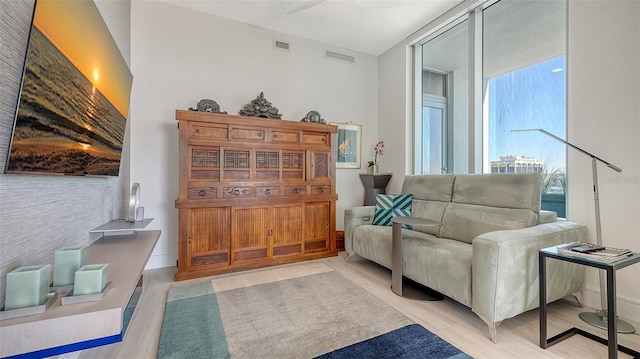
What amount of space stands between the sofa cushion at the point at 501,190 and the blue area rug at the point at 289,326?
1.41 metres

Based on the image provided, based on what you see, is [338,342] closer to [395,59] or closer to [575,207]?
[575,207]

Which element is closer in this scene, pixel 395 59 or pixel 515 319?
pixel 515 319

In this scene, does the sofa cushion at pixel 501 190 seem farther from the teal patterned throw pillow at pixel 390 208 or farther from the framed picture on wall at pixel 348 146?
the framed picture on wall at pixel 348 146

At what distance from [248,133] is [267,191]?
72 centimetres

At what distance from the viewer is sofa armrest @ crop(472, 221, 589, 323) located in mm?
1690

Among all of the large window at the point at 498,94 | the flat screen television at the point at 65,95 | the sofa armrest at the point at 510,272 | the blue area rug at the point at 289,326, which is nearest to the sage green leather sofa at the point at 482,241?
the sofa armrest at the point at 510,272

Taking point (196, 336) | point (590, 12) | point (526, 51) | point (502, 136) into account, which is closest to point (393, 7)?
point (526, 51)

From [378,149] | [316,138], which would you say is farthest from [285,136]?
[378,149]

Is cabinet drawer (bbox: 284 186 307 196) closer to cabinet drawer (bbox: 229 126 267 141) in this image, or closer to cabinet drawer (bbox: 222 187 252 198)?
cabinet drawer (bbox: 222 187 252 198)

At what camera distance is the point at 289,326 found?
6.12 ft

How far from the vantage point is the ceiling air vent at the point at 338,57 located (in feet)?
13.6

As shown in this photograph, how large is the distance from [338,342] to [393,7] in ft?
11.7

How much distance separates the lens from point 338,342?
168cm

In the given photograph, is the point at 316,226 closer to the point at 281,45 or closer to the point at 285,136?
the point at 285,136
